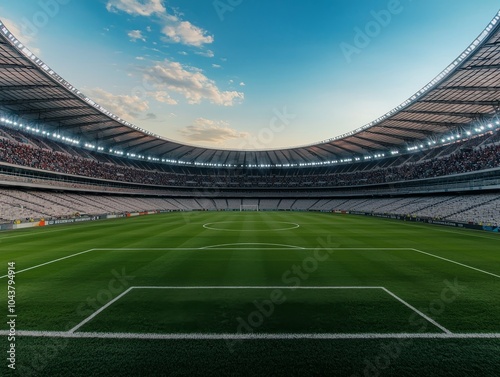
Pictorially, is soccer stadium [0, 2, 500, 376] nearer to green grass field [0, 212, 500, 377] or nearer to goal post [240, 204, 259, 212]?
green grass field [0, 212, 500, 377]

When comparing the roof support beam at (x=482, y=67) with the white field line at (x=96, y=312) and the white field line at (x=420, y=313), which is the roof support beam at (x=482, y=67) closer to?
the white field line at (x=420, y=313)

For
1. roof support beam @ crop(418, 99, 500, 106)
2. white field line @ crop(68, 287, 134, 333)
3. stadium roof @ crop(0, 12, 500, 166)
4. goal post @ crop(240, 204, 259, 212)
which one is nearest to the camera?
white field line @ crop(68, 287, 134, 333)

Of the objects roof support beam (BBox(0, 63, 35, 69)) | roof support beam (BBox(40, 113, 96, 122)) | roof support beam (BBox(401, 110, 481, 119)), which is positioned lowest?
roof support beam (BBox(40, 113, 96, 122))

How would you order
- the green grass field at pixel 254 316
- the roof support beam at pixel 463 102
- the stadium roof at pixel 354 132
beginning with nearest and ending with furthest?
the green grass field at pixel 254 316
the stadium roof at pixel 354 132
the roof support beam at pixel 463 102

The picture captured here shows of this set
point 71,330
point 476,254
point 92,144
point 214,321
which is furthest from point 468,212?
point 92,144

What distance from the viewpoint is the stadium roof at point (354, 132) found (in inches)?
1195

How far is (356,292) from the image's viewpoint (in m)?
9.80
